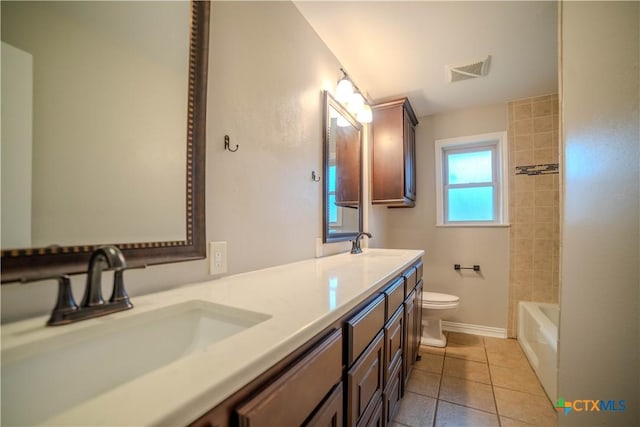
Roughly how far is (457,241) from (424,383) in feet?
5.21

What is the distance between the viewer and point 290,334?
Result: 1.73 feet

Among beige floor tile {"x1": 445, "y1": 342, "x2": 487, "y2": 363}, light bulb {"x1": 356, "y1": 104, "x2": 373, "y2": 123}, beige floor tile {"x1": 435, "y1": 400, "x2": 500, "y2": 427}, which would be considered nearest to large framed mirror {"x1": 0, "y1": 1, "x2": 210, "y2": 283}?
light bulb {"x1": 356, "y1": 104, "x2": 373, "y2": 123}

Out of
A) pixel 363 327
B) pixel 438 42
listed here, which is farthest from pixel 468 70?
pixel 363 327

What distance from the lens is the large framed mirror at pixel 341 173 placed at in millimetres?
1815

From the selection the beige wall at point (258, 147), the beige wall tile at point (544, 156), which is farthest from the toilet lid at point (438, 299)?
the beige wall tile at point (544, 156)

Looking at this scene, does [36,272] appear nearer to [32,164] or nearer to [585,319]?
[32,164]

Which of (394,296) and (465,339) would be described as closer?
(394,296)

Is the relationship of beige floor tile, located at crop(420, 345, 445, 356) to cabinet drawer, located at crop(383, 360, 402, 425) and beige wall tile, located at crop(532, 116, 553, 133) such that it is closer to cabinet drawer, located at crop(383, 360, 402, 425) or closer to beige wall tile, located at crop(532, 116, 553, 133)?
cabinet drawer, located at crop(383, 360, 402, 425)

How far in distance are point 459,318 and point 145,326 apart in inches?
122

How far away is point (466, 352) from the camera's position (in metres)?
2.37

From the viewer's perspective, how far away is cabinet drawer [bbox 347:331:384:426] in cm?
81

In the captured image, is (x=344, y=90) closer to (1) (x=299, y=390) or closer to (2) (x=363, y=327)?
(2) (x=363, y=327)

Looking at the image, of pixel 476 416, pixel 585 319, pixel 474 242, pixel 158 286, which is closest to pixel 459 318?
pixel 474 242

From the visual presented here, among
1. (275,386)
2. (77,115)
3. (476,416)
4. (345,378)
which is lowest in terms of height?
(476,416)
